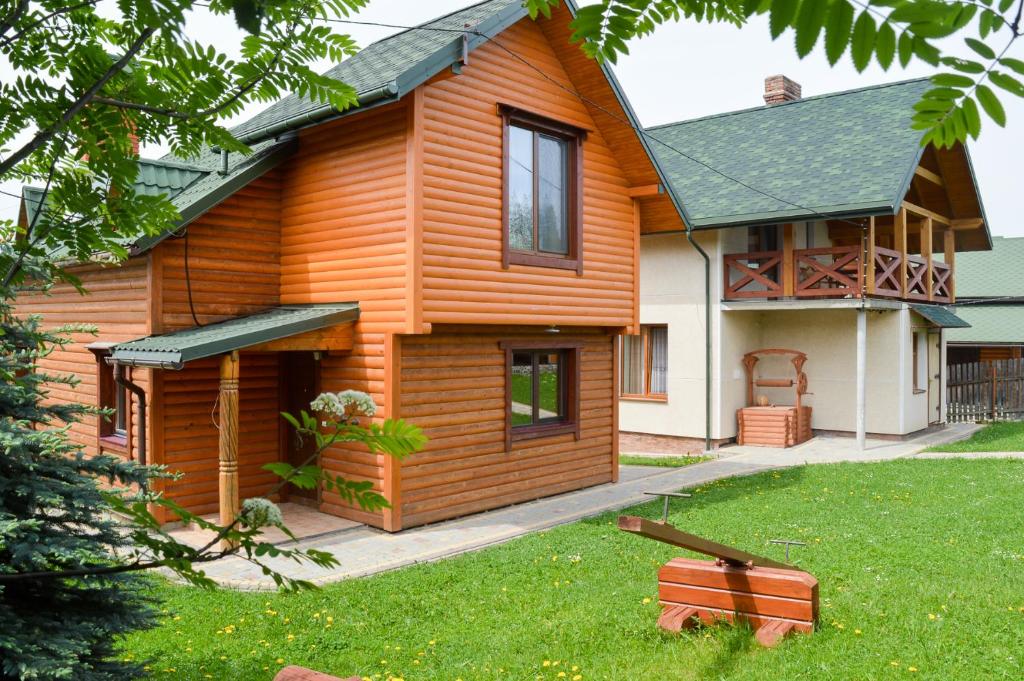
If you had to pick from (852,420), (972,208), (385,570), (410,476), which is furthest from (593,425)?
(972,208)

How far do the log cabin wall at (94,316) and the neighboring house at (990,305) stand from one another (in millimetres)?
23920

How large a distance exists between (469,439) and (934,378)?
51.5 ft

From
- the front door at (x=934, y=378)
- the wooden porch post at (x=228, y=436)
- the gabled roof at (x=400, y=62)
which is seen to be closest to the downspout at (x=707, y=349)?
the front door at (x=934, y=378)

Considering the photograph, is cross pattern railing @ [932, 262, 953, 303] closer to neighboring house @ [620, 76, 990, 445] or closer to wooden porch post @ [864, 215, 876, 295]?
neighboring house @ [620, 76, 990, 445]

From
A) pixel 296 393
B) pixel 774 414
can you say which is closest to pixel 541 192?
pixel 296 393

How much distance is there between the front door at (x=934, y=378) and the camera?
20.9 meters

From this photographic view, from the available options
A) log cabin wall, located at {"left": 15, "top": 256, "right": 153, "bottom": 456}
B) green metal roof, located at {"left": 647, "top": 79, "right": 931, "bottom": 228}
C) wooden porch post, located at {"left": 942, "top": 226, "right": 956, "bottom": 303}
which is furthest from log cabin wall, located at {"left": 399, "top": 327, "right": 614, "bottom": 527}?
wooden porch post, located at {"left": 942, "top": 226, "right": 956, "bottom": 303}

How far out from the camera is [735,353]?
1850 centimetres

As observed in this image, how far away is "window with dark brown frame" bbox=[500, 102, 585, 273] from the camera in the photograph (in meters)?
11.1

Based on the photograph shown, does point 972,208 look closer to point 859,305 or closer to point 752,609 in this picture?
point 859,305

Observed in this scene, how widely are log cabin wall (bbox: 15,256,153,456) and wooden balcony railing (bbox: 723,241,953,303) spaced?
12.6m

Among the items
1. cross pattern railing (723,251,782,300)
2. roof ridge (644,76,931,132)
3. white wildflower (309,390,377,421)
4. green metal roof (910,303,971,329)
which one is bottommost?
white wildflower (309,390,377,421)

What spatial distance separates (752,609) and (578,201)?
7.27 m

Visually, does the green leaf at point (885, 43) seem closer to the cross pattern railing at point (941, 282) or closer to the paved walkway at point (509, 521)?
the paved walkway at point (509, 521)
